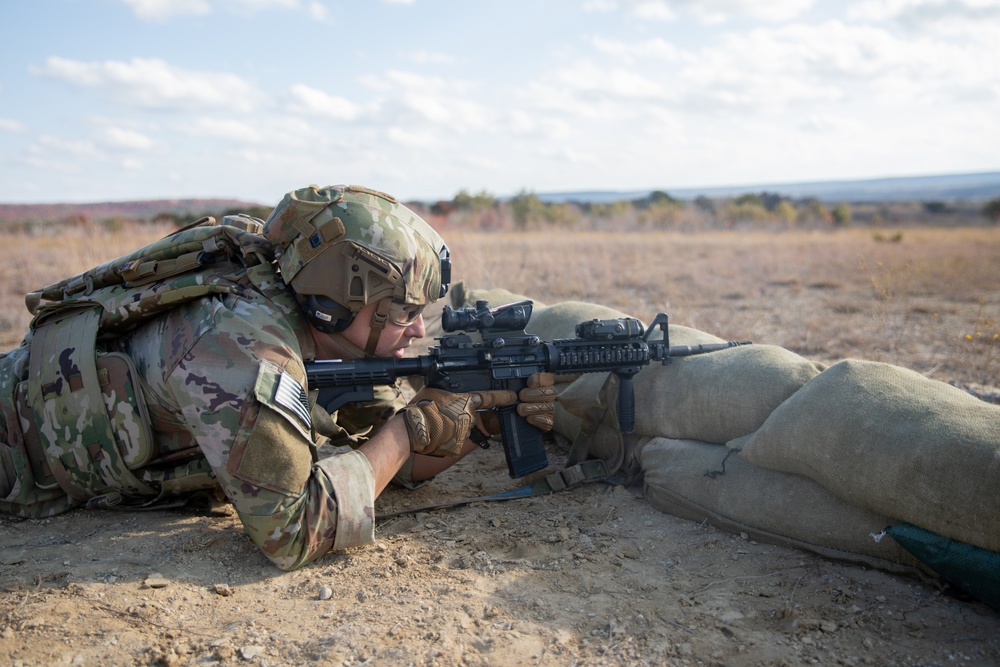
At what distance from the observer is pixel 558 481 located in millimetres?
3762

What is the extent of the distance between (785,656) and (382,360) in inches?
75.5

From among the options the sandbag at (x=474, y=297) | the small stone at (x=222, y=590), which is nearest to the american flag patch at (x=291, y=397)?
the small stone at (x=222, y=590)

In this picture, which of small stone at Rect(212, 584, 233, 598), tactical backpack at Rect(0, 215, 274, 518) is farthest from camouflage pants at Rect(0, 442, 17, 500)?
small stone at Rect(212, 584, 233, 598)

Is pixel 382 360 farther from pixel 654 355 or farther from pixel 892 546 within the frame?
pixel 892 546

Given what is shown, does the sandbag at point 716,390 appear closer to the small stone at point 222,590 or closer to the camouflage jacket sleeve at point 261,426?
the camouflage jacket sleeve at point 261,426

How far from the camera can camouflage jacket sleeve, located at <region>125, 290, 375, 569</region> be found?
2598 millimetres

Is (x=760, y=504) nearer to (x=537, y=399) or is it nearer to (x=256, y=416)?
(x=537, y=399)

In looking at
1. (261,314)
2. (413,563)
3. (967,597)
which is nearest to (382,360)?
(261,314)

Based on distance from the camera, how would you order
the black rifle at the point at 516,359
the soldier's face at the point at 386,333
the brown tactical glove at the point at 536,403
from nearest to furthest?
the soldier's face at the point at 386,333
the black rifle at the point at 516,359
the brown tactical glove at the point at 536,403

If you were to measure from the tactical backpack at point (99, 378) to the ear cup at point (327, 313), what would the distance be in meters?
0.28

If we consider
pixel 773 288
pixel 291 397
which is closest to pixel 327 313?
pixel 291 397

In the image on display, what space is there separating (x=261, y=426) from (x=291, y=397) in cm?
16

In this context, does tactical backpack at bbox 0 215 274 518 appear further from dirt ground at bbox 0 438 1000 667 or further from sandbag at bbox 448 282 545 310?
sandbag at bbox 448 282 545 310

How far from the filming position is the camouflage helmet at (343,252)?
9.71 ft
